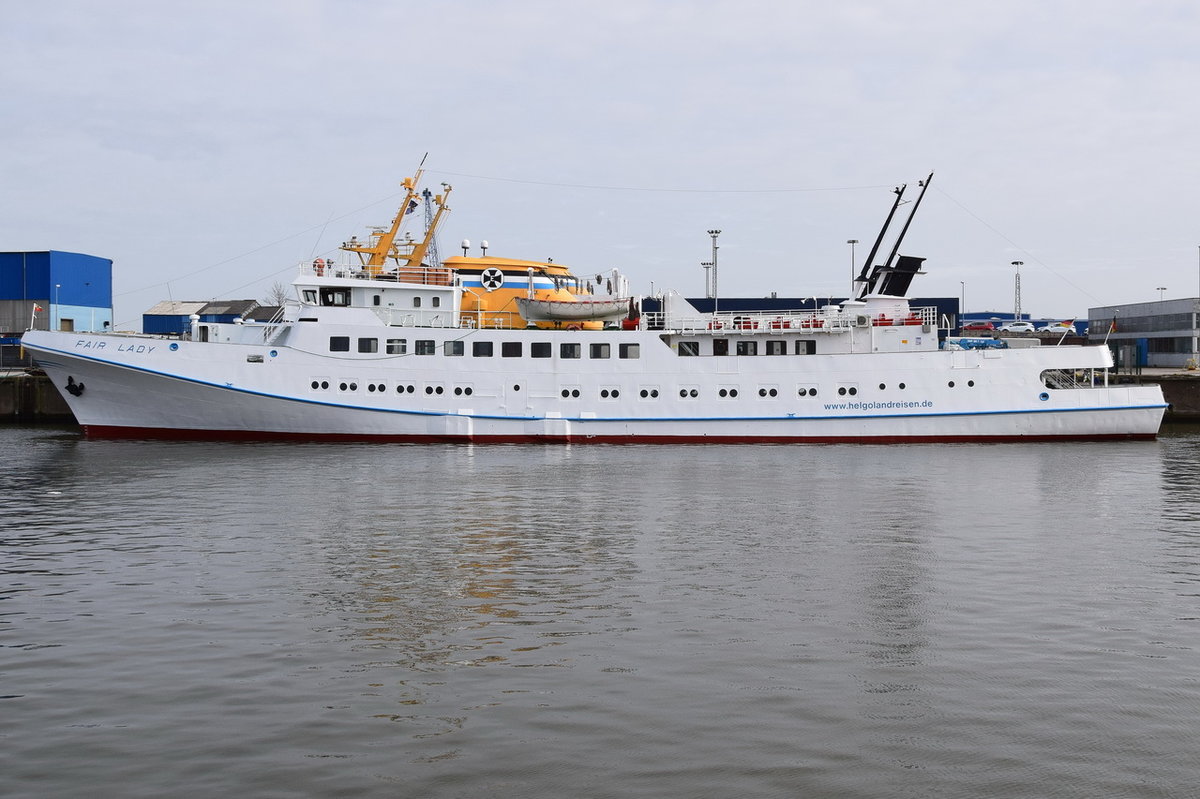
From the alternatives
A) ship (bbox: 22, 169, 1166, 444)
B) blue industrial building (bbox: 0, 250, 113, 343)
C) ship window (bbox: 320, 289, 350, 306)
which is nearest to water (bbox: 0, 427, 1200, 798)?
ship (bbox: 22, 169, 1166, 444)

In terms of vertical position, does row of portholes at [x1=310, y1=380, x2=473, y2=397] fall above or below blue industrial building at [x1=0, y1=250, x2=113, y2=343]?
below

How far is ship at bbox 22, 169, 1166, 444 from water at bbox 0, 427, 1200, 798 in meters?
13.0

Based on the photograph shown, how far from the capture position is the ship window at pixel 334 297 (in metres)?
36.2

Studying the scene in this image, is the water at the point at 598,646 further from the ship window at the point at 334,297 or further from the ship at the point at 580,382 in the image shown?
the ship window at the point at 334,297

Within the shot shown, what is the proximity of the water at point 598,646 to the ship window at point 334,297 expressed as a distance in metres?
15.4

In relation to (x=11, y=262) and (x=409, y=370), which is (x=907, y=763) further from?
(x=11, y=262)

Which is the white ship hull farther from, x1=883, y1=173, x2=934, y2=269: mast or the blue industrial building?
the blue industrial building

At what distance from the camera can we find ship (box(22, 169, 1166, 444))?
3462cm

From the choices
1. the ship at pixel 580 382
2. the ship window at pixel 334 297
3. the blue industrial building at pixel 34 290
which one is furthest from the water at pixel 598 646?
the blue industrial building at pixel 34 290

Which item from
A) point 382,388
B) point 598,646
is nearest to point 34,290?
point 382,388

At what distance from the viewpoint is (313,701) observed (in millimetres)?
8961

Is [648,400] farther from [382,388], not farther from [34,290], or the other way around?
[34,290]

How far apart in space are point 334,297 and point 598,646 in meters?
28.0

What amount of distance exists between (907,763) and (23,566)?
41.7ft
